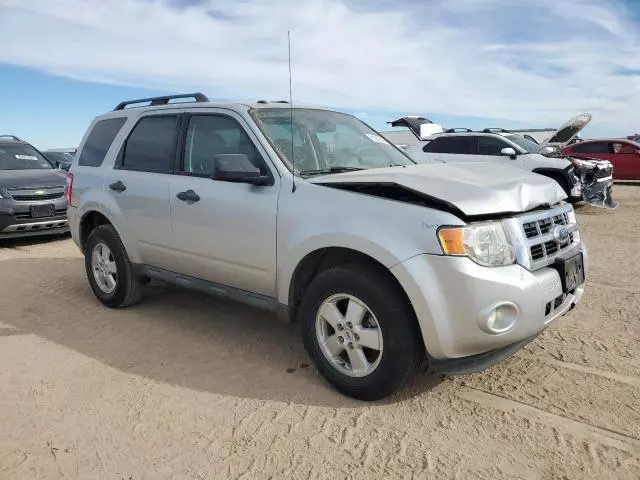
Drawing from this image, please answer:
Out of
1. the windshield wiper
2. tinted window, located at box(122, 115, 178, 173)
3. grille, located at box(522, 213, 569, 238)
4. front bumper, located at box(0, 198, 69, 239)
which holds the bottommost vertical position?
front bumper, located at box(0, 198, 69, 239)

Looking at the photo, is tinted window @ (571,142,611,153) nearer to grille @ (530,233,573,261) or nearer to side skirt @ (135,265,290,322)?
grille @ (530,233,573,261)

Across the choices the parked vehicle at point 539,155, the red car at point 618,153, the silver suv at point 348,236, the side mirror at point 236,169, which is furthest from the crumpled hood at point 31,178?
the red car at point 618,153

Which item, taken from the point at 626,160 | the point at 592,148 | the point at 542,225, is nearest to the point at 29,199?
the point at 542,225

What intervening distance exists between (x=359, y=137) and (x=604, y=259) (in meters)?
4.26

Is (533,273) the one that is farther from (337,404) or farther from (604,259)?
(604,259)

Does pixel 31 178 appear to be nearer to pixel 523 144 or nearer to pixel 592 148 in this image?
pixel 523 144

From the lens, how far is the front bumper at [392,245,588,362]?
276cm

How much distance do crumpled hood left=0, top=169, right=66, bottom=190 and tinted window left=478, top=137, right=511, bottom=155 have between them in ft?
28.7

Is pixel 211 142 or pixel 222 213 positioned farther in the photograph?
→ pixel 211 142

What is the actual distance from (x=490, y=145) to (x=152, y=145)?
30.0ft

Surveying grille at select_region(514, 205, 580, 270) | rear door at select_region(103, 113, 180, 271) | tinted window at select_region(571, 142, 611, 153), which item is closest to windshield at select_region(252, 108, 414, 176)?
rear door at select_region(103, 113, 180, 271)

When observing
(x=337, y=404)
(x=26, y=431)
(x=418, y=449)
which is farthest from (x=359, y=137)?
(x=26, y=431)

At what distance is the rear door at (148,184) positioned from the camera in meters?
4.43

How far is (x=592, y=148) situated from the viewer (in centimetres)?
1725
